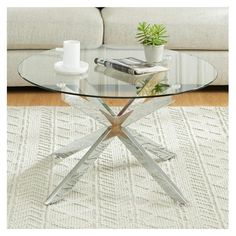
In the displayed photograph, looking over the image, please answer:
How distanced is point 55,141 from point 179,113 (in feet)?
2.58

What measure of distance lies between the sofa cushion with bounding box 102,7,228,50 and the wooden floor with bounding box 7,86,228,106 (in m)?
0.28

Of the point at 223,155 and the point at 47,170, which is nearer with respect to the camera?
the point at 47,170

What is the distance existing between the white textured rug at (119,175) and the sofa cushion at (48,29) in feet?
1.37

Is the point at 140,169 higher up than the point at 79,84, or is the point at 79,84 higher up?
the point at 79,84

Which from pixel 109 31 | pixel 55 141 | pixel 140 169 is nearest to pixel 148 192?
pixel 140 169

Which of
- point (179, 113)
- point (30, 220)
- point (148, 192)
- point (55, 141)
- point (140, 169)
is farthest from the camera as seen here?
point (179, 113)

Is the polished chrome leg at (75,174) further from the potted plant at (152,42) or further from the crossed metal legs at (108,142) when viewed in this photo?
the potted plant at (152,42)

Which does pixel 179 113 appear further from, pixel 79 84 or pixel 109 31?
pixel 79 84

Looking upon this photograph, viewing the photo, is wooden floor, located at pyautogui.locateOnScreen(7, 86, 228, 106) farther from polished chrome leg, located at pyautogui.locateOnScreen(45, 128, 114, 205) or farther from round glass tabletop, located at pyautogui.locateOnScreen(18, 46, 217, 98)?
polished chrome leg, located at pyautogui.locateOnScreen(45, 128, 114, 205)

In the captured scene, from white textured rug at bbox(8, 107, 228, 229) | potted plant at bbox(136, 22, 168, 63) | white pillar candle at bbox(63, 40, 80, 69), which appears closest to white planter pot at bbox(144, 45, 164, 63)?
potted plant at bbox(136, 22, 168, 63)

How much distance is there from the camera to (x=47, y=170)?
330 centimetres

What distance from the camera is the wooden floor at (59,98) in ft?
13.7

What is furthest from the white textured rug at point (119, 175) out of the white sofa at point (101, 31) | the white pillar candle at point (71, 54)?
the white pillar candle at point (71, 54)

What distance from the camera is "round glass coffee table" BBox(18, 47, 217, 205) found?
2.94 metres
